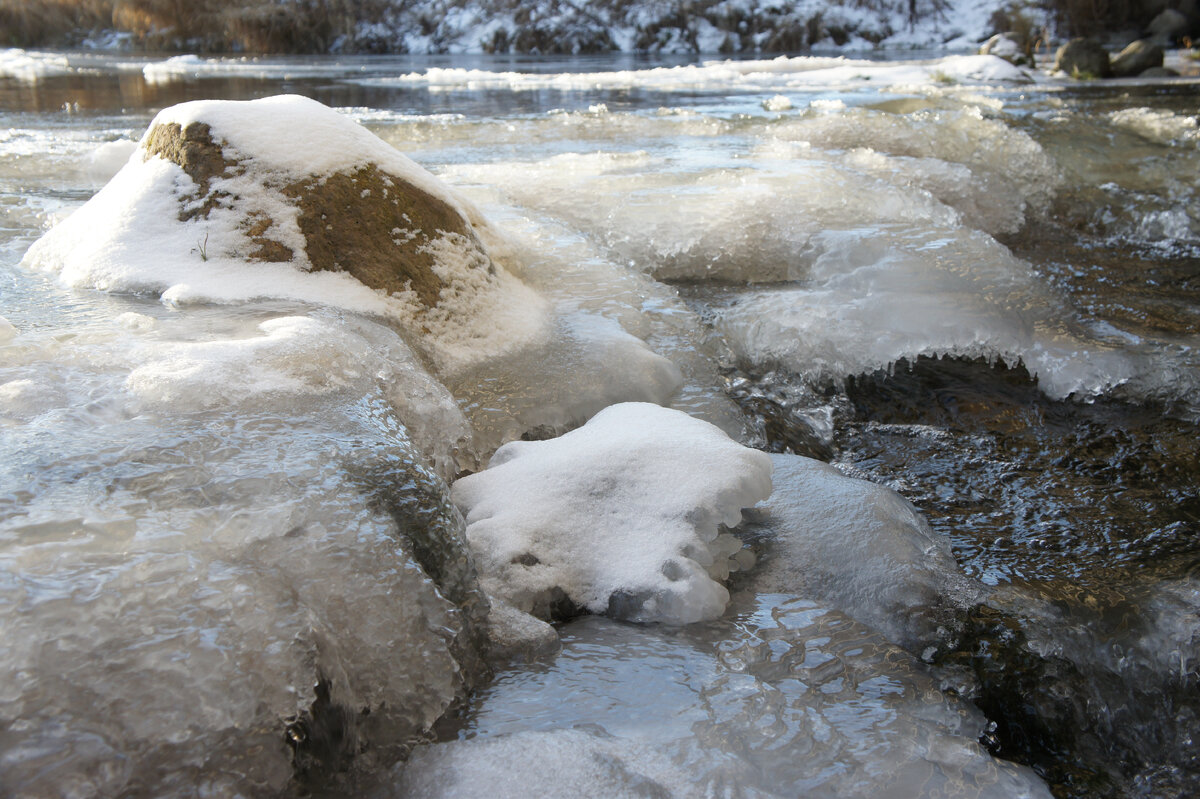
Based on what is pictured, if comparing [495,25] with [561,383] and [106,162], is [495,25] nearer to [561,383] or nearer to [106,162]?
[106,162]

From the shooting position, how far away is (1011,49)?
51.3 feet

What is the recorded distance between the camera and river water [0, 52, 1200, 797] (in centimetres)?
104

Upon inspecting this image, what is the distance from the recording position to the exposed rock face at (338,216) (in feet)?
7.77

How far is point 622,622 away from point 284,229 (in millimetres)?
1570

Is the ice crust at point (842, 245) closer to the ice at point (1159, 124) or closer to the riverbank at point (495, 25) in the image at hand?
the ice at point (1159, 124)

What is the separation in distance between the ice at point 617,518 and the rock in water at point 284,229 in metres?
0.68

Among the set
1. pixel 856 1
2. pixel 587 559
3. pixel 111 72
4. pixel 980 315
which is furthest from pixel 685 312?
pixel 856 1

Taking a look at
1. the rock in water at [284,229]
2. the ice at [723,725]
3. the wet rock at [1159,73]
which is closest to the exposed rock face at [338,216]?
the rock in water at [284,229]

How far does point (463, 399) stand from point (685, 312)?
3.67 ft

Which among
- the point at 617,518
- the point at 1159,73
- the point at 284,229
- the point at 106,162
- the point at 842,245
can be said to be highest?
the point at 1159,73

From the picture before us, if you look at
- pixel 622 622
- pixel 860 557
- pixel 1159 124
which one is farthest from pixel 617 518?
pixel 1159 124

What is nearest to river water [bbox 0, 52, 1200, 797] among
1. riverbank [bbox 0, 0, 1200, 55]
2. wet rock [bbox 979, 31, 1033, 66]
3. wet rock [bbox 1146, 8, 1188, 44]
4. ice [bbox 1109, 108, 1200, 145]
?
ice [bbox 1109, 108, 1200, 145]

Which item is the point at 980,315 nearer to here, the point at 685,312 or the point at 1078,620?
the point at 685,312

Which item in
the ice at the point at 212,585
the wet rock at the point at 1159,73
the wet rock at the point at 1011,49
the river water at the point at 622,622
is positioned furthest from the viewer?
the wet rock at the point at 1011,49
